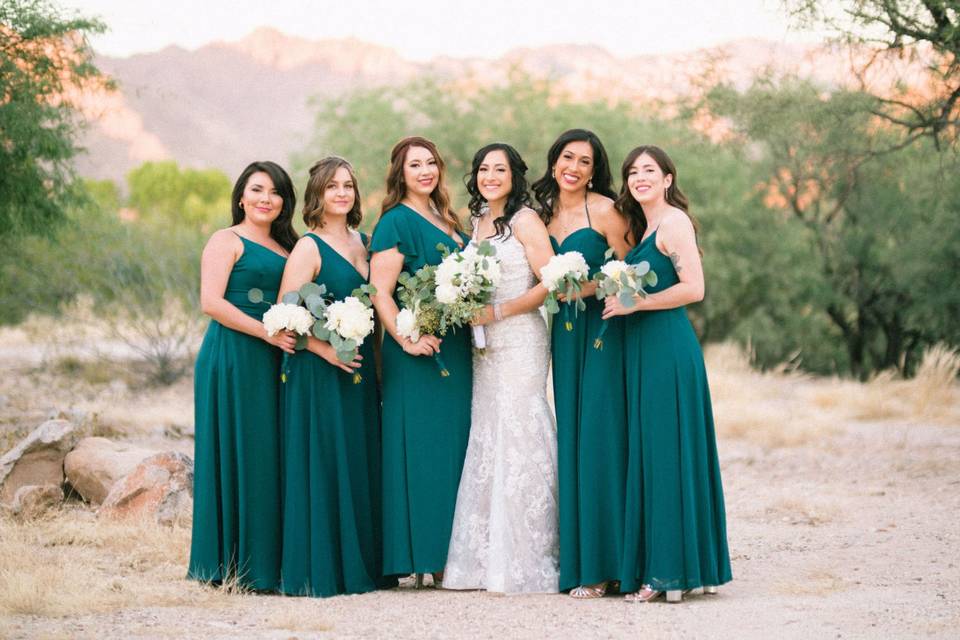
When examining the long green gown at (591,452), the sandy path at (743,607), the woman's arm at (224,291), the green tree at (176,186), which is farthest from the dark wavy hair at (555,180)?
the green tree at (176,186)

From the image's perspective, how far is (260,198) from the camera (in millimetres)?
6832

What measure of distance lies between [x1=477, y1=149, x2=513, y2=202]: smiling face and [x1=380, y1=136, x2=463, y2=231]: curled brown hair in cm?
27

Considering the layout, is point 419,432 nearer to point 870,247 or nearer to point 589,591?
point 589,591

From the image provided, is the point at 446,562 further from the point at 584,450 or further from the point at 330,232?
the point at 330,232

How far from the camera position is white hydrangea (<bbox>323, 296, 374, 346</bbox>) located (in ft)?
20.9

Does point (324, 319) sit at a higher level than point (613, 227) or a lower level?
lower

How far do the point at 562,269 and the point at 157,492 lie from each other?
4019 millimetres

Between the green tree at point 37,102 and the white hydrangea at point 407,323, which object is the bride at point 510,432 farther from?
the green tree at point 37,102

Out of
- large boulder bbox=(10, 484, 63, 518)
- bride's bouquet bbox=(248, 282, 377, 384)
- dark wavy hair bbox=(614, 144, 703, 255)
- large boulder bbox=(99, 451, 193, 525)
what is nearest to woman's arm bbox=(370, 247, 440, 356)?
bride's bouquet bbox=(248, 282, 377, 384)

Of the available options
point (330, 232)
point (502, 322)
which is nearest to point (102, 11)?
point (330, 232)

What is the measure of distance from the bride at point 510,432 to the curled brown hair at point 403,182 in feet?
0.84

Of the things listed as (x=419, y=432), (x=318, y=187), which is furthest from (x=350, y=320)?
(x=318, y=187)

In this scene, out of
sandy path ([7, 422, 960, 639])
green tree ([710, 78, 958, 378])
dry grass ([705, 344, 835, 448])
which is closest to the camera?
sandy path ([7, 422, 960, 639])

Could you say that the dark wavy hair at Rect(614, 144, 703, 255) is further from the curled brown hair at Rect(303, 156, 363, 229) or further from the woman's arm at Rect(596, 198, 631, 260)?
the curled brown hair at Rect(303, 156, 363, 229)
